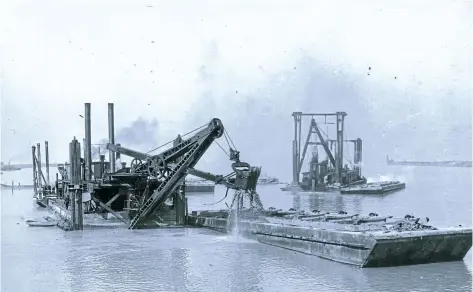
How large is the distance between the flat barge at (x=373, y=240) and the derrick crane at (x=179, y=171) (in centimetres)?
427

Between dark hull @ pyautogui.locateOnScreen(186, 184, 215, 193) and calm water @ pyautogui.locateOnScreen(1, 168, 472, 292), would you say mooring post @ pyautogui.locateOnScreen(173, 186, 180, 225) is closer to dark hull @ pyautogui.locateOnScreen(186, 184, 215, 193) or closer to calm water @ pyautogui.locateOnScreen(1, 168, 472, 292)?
calm water @ pyautogui.locateOnScreen(1, 168, 472, 292)

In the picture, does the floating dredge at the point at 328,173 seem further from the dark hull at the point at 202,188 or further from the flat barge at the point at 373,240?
the flat barge at the point at 373,240

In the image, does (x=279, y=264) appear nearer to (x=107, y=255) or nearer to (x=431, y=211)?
(x=107, y=255)

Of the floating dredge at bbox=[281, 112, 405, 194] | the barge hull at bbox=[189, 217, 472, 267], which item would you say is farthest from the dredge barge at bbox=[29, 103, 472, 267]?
the floating dredge at bbox=[281, 112, 405, 194]

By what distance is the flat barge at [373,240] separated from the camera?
17609 mm

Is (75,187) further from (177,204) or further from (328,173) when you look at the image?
(328,173)

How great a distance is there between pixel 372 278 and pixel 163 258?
765 cm

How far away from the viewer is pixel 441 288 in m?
16.0

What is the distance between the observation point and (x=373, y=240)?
1728 centimetres

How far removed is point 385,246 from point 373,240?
46 cm

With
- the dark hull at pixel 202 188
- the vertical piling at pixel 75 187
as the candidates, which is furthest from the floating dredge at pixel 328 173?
the vertical piling at pixel 75 187

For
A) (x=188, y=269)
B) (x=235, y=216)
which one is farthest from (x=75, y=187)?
(x=188, y=269)

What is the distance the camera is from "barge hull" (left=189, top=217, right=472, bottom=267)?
57.5 ft

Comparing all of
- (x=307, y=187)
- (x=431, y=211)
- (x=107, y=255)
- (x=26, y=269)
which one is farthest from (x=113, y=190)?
(x=307, y=187)
